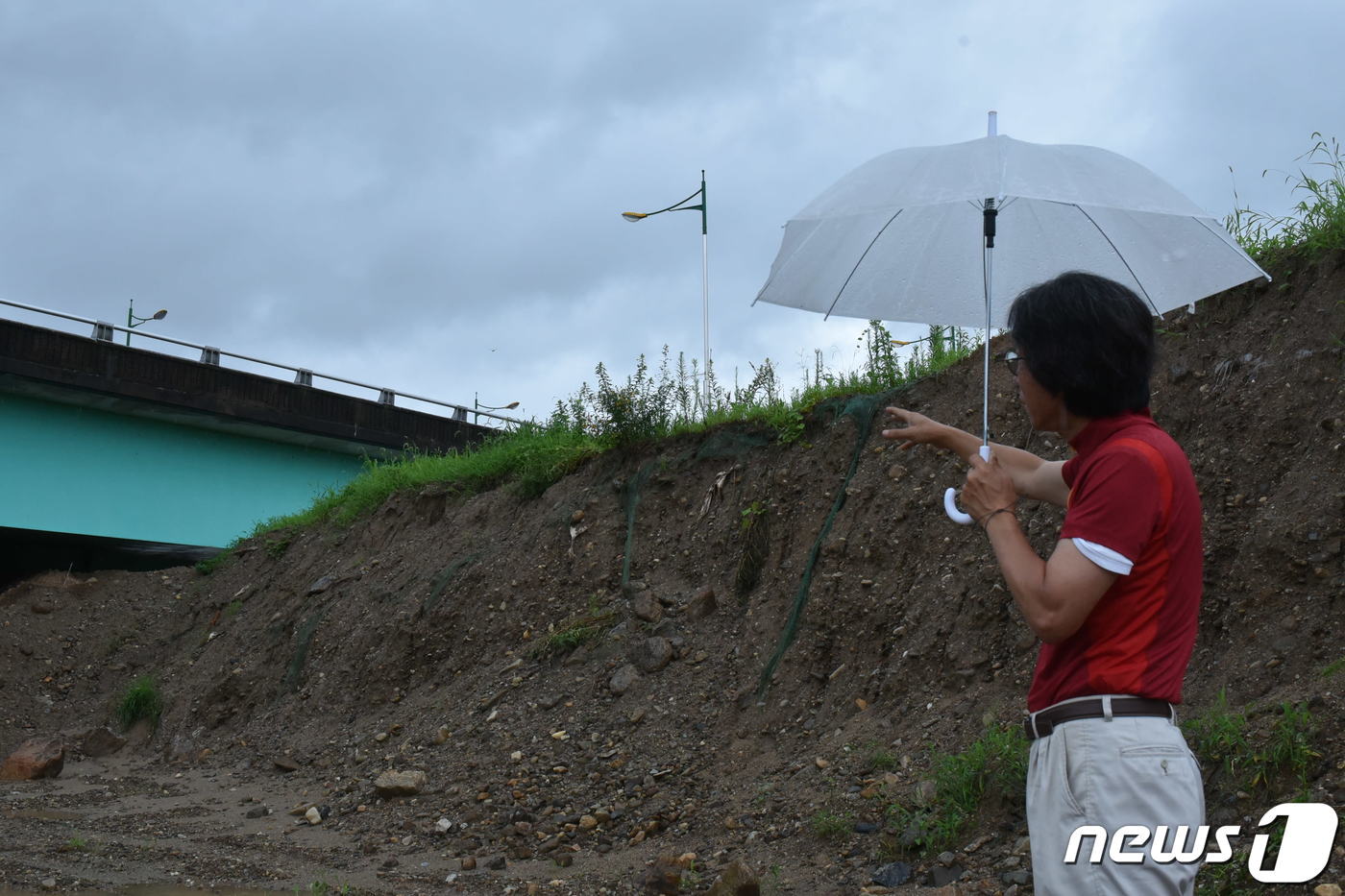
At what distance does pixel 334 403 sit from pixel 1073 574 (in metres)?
17.7

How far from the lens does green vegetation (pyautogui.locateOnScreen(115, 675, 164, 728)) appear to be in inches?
485

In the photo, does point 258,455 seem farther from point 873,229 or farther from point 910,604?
point 873,229

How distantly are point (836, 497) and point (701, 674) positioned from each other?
1.73 metres

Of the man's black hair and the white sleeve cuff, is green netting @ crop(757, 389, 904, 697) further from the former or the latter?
the white sleeve cuff

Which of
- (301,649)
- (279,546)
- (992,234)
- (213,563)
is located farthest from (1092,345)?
(213,563)

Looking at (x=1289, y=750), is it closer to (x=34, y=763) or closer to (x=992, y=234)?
(x=992, y=234)

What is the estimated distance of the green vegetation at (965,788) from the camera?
5387 millimetres

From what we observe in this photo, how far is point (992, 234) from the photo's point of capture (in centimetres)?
425

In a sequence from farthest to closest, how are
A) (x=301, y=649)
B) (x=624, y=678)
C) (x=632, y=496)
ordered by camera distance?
(x=301, y=649)
(x=632, y=496)
(x=624, y=678)

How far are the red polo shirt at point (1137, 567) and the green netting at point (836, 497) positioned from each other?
17.9 ft

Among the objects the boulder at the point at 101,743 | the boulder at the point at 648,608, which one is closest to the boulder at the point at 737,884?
the boulder at the point at 648,608

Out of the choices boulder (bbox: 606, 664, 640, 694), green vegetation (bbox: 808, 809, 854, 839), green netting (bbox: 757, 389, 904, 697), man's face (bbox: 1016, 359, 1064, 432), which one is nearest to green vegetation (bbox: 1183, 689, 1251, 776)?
green vegetation (bbox: 808, 809, 854, 839)

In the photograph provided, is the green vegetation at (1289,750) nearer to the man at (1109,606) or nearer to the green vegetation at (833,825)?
the green vegetation at (833,825)

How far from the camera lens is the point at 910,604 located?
7.45m
